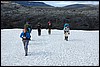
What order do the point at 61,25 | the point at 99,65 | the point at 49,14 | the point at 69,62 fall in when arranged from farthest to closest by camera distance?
1. the point at 49,14
2. the point at 61,25
3. the point at 69,62
4. the point at 99,65

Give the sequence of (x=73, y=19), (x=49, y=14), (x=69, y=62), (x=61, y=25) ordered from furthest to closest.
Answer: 1. (x=49, y=14)
2. (x=73, y=19)
3. (x=61, y=25)
4. (x=69, y=62)

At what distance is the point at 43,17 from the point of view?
3850cm

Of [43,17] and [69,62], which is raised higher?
[69,62]

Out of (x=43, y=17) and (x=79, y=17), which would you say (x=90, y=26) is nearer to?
(x=79, y=17)

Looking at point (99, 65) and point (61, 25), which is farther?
point (61, 25)

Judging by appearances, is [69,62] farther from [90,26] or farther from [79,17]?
[79,17]

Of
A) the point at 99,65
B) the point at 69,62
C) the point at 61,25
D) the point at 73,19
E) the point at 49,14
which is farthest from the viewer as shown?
the point at 49,14

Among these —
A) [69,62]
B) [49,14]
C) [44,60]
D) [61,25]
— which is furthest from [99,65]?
[49,14]

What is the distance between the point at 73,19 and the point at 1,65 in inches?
1168

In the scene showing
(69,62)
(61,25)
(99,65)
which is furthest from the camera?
(61,25)

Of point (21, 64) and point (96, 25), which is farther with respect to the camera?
point (96, 25)

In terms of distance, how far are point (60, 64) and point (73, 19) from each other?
29.2 metres

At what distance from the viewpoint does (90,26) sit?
34.9 meters

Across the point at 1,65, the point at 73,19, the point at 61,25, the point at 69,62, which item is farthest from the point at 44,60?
the point at 73,19
